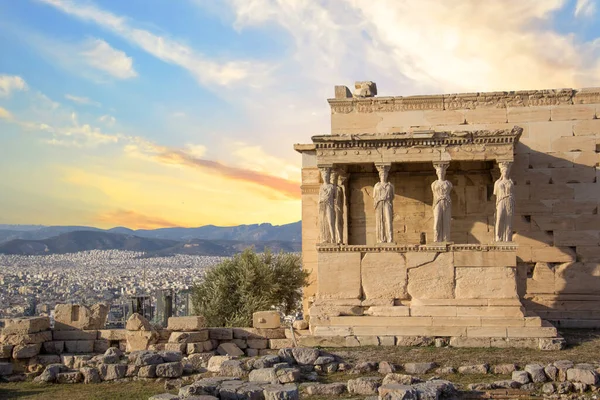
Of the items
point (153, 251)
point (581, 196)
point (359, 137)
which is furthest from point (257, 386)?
point (153, 251)

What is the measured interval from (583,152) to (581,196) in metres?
1.10

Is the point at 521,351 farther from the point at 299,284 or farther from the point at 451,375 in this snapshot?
the point at 299,284

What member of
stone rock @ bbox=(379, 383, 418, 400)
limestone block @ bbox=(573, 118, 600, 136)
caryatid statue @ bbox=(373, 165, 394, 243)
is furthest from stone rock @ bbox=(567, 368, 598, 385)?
limestone block @ bbox=(573, 118, 600, 136)

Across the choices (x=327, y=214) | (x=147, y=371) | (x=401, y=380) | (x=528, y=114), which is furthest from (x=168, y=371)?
(x=528, y=114)

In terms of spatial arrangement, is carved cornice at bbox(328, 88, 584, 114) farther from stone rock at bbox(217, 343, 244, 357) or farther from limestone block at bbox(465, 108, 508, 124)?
stone rock at bbox(217, 343, 244, 357)

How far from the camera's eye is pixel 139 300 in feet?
61.2

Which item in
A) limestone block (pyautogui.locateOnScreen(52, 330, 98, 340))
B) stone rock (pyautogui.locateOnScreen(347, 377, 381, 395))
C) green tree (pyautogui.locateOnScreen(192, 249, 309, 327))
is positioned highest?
green tree (pyautogui.locateOnScreen(192, 249, 309, 327))

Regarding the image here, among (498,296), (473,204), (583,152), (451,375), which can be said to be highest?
(583,152)

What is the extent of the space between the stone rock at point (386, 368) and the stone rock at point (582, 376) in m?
2.90

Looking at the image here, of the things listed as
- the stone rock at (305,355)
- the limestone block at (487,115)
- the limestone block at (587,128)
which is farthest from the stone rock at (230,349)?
the limestone block at (587,128)

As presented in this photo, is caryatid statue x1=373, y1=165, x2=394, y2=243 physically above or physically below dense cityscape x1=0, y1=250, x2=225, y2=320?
above

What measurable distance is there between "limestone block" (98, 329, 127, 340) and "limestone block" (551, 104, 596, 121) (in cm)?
1163

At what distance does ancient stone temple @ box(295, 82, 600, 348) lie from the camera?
53.2ft

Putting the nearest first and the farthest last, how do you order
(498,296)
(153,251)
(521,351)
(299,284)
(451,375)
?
(451,375) → (521,351) → (498,296) → (299,284) → (153,251)
